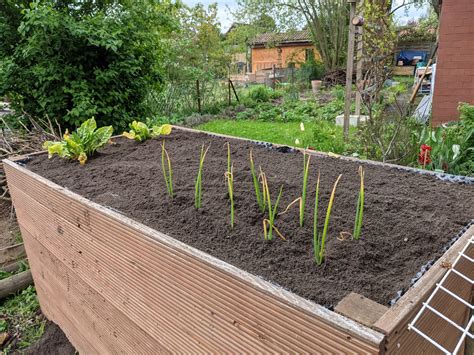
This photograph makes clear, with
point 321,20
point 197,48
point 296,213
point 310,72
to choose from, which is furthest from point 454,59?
point 321,20

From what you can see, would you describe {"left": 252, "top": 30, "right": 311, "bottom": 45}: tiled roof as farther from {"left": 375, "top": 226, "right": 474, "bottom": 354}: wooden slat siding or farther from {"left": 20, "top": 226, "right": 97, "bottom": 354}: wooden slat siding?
{"left": 375, "top": 226, "right": 474, "bottom": 354}: wooden slat siding

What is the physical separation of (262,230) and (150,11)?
416cm

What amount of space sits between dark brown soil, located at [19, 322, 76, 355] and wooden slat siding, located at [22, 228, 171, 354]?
0.84 feet

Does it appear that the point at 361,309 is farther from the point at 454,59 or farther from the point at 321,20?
the point at 321,20

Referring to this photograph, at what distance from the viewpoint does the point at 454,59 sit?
210 inches

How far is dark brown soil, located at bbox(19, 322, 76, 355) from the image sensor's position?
2.34 metres

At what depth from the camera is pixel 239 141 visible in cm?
259

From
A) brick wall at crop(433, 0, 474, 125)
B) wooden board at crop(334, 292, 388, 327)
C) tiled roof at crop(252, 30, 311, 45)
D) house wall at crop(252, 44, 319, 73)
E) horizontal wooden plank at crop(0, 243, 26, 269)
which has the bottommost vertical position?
horizontal wooden plank at crop(0, 243, 26, 269)

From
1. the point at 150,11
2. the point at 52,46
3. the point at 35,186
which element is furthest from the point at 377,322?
the point at 150,11


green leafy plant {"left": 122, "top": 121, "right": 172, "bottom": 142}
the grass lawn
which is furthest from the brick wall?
green leafy plant {"left": 122, "top": 121, "right": 172, "bottom": 142}

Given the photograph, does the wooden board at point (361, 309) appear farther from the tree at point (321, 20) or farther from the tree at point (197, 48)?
the tree at point (321, 20)

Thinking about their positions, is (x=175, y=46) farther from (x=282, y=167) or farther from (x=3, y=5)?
(x=282, y=167)

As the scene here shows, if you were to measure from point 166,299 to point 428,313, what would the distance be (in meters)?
0.78

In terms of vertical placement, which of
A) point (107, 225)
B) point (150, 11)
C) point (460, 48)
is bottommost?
point (107, 225)
